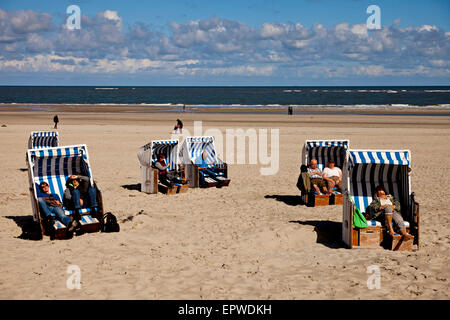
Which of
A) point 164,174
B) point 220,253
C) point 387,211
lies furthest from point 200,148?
point 387,211

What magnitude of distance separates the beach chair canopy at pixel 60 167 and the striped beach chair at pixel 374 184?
5.55m

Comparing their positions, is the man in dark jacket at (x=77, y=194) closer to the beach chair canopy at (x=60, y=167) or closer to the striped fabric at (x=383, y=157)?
the beach chair canopy at (x=60, y=167)

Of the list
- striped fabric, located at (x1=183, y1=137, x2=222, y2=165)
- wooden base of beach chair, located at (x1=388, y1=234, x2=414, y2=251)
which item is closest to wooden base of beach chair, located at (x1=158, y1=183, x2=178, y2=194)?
striped fabric, located at (x1=183, y1=137, x2=222, y2=165)

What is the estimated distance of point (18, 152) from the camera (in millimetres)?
21688

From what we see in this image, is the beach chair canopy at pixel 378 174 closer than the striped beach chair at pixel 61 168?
Yes

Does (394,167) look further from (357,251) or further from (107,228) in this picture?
(107,228)

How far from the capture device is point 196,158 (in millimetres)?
16172

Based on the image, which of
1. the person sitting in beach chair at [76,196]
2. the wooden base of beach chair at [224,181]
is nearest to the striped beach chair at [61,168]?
the person sitting in beach chair at [76,196]

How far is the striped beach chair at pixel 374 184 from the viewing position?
28.3 feet

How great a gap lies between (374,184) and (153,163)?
716 centimetres

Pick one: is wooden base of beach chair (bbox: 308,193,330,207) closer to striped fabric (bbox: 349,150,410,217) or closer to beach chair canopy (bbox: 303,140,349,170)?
beach chair canopy (bbox: 303,140,349,170)

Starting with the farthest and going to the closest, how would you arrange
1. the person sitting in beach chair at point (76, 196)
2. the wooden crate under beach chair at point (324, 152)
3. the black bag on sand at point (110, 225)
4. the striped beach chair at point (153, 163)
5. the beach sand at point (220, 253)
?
1. the striped beach chair at point (153, 163)
2. the wooden crate under beach chair at point (324, 152)
3. the person sitting in beach chair at point (76, 196)
4. the black bag on sand at point (110, 225)
5. the beach sand at point (220, 253)

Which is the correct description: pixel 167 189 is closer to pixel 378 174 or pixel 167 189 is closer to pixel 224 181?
pixel 224 181

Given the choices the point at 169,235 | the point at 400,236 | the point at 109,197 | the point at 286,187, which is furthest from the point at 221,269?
the point at 286,187
